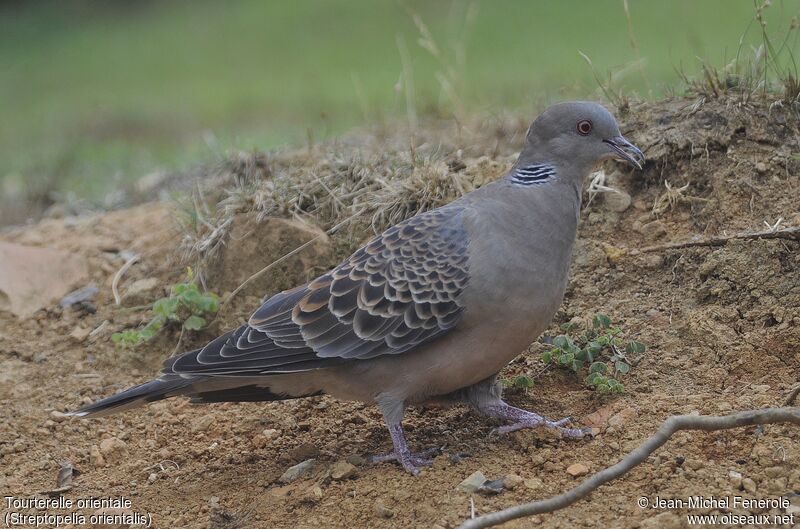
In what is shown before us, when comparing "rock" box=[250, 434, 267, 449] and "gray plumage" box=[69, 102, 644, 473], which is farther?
"rock" box=[250, 434, 267, 449]

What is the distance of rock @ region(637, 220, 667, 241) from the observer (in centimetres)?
450

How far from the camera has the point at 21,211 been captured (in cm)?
736

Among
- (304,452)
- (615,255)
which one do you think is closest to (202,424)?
(304,452)

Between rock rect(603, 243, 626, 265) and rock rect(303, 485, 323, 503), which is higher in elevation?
rock rect(603, 243, 626, 265)

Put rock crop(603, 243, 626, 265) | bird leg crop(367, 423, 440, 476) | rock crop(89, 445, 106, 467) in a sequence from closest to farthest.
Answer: bird leg crop(367, 423, 440, 476) → rock crop(89, 445, 106, 467) → rock crop(603, 243, 626, 265)

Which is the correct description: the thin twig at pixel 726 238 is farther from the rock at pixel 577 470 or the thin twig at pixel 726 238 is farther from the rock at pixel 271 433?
the rock at pixel 271 433

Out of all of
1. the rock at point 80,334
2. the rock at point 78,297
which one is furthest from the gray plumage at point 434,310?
the rock at point 78,297

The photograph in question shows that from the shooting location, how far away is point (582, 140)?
3912 millimetres

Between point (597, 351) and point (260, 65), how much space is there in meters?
12.0

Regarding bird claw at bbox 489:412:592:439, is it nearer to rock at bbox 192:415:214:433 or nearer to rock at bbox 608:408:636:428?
rock at bbox 608:408:636:428

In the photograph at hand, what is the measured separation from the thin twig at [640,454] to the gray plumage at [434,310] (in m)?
0.69

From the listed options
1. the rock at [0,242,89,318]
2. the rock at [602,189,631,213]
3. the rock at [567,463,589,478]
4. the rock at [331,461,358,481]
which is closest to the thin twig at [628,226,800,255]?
the rock at [602,189,631,213]

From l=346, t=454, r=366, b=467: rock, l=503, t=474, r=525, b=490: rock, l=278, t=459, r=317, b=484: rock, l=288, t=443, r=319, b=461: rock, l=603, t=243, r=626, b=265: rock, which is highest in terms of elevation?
l=603, t=243, r=626, b=265: rock

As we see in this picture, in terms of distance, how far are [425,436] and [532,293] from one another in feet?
2.74
